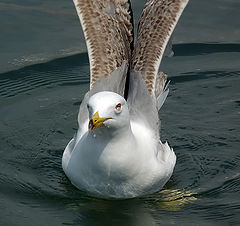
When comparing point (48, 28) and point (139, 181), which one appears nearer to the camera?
point (139, 181)

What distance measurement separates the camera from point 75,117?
35.3ft

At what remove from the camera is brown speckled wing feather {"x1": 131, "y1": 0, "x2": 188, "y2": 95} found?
31.6ft

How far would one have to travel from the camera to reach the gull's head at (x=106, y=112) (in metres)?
7.00

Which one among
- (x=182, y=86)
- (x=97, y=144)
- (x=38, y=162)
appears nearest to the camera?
(x=97, y=144)

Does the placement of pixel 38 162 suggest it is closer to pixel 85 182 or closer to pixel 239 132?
pixel 85 182

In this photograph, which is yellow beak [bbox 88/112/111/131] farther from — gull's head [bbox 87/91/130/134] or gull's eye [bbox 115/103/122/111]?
gull's eye [bbox 115/103/122/111]

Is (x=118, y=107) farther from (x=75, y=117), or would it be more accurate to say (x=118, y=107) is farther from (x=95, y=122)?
(x=75, y=117)

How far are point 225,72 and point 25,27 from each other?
168 inches

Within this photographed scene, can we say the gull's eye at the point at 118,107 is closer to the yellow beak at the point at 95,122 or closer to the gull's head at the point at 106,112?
the gull's head at the point at 106,112

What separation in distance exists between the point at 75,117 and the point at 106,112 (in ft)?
12.2

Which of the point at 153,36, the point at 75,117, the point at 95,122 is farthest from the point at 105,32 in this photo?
the point at 95,122

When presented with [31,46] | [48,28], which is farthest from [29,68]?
[48,28]

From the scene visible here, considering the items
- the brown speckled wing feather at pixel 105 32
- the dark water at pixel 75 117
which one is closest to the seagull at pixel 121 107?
the brown speckled wing feather at pixel 105 32

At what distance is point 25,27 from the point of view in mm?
13703
